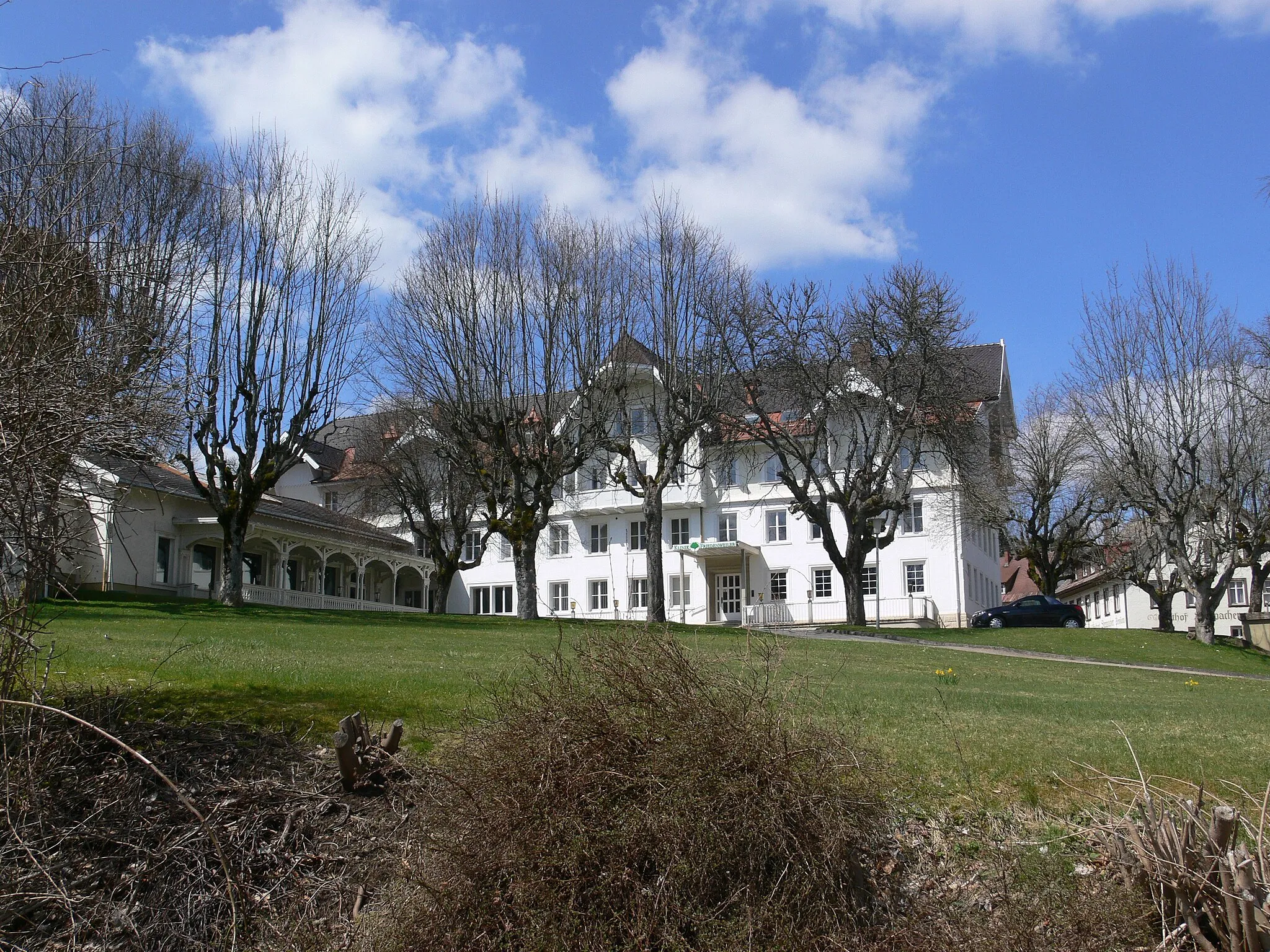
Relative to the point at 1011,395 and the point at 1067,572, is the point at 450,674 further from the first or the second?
the point at 1067,572

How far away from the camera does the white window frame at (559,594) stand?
150 ft

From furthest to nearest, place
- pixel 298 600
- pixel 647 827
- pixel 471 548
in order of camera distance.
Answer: pixel 471 548 < pixel 298 600 < pixel 647 827

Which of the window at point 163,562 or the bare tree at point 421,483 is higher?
the bare tree at point 421,483

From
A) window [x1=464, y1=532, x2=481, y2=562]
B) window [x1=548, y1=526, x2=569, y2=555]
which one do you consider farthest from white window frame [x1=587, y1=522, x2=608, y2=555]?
window [x1=464, y1=532, x2=481, y2=562]

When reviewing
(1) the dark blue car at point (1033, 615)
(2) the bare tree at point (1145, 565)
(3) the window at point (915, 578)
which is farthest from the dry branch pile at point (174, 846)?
(3) the window at point (915, 578)

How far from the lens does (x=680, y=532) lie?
45094 millimetres

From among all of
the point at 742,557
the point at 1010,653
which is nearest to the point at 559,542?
the point at 742,557

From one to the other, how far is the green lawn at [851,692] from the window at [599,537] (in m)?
26.2

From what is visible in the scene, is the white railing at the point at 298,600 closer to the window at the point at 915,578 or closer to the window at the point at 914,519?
the window at the point at 915,578

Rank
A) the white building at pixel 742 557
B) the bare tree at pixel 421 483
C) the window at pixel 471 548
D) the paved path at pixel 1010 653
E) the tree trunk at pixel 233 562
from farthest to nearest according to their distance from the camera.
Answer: the window at pixel 471 548, the white building at pixel 742 557, the bare tree at pixel 421 483, the tree trunk at pixel 233 562, the paved path at pixel 1010 653

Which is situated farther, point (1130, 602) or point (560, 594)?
point (1130, 602)

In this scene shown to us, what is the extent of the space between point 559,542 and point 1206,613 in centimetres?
2625

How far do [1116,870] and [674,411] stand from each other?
23431 mm

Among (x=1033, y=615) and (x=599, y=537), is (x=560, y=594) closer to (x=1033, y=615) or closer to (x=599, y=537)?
(x=599, y=537)
